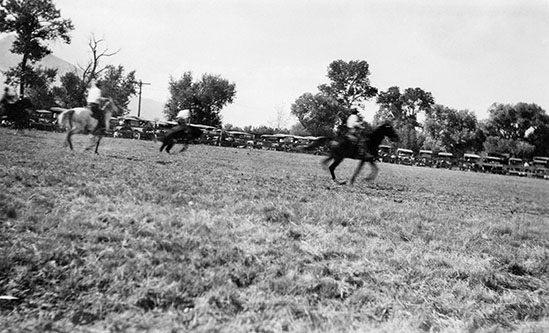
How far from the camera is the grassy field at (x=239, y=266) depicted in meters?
3.46

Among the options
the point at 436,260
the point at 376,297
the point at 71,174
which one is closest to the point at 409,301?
the point at 376,297

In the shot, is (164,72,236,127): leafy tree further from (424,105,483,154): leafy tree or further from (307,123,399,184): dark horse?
(307,123,399,184): dark horse

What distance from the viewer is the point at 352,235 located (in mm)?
6133

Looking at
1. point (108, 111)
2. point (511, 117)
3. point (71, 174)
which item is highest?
point (511, 117)

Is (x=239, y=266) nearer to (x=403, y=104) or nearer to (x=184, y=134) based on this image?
(x=184, y=134)

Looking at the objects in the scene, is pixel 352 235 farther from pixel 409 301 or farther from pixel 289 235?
pixel 409 301

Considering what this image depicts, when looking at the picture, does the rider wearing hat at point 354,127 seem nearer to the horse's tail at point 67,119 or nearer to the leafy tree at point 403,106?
the horse's tail at point 67,119

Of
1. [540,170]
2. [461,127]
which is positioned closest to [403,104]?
[461,127]

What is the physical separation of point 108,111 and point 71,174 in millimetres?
6237

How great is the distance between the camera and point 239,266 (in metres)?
4.39

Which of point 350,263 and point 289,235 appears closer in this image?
point 350,263

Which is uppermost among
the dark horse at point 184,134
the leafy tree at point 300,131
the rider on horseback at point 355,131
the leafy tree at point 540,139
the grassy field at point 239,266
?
the leafy tree at point 540,139

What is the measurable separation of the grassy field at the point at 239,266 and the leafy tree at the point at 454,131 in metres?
72.2

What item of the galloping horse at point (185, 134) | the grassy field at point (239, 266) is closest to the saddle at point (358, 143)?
the grassy field at point (239, 266)
